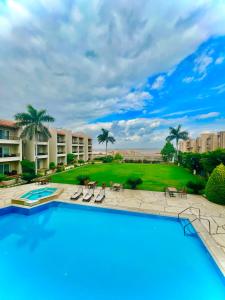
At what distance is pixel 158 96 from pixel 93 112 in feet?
44.2

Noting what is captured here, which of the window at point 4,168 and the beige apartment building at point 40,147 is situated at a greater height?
the beige apartment building at point 40,147

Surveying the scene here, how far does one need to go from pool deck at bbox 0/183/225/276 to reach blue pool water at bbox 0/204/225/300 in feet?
1.87

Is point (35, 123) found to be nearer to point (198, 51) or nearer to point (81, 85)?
point (81, 85)

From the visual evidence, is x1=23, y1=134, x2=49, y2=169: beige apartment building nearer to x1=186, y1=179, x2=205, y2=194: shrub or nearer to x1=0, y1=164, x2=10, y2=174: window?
x1=0, y1=164, x2=10, y2=174: window

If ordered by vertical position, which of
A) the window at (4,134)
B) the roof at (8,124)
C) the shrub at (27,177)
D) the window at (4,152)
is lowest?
the shrub at (27,177)

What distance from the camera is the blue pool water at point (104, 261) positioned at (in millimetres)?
4919

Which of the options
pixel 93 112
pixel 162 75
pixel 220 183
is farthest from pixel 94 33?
pixel 93 112

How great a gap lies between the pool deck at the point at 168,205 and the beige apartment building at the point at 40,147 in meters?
11.3

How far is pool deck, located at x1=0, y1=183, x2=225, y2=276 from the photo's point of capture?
705 centimetres

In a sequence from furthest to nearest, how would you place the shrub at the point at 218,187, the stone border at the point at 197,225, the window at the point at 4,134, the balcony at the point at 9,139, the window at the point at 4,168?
1. the window at the point at 4,168
2. the window at the point at 4,134
3. the balcony at the point at 9,139
4. the shrub at the point at 218,187
5. the stone border at the point at 197,225

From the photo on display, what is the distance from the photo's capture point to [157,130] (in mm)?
46375

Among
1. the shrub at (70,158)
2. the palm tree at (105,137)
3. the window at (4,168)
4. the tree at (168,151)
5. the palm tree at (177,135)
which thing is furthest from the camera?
the palm tree at (105,137)

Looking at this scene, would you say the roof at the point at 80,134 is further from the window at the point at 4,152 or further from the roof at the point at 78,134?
the window at the point at 4,152

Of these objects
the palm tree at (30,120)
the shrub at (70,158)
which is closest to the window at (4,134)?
the palm tree at (30,120)
